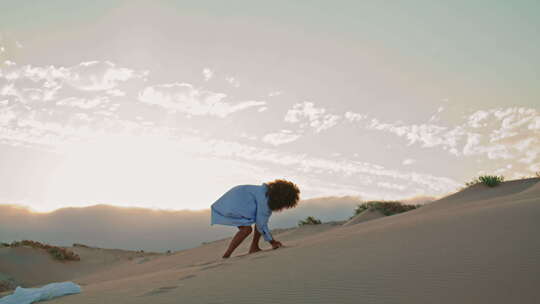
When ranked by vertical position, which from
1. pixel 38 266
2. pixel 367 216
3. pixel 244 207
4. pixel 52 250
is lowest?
pixel 38 266

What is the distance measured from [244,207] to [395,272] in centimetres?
378

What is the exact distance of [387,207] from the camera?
17031 mm

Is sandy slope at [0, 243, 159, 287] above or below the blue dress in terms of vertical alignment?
below

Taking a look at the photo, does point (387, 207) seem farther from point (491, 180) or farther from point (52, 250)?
point (52, 250)

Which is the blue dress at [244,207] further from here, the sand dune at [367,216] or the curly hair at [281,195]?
the sand dune at [367,216]

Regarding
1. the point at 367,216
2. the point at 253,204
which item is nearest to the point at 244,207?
the point at 253,204

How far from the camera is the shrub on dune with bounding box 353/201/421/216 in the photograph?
1679 centimetres

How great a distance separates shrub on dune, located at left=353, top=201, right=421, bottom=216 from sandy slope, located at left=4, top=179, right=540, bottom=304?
10.7m

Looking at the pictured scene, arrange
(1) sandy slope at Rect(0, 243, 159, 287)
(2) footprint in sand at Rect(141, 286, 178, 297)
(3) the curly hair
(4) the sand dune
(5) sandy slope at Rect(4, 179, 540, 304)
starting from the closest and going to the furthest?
(5) sandy slope at Rect(4, 179, 540, 304) → (2) footprint in sand at Rect(141, 286, 178, 297) → (3) the curly hair → (1) sandy slope at Rect(0, 243, 159, 287) → (4) the sand dune

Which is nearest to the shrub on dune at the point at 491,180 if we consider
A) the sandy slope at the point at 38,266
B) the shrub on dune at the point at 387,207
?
the shrub on dune at the point at 387,207

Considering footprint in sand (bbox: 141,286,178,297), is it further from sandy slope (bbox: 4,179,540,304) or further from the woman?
the woman

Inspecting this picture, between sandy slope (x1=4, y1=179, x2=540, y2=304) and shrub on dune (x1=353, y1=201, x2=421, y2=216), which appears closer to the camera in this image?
sandy slope (x1=4, y1=179, x2=540, y2=304)

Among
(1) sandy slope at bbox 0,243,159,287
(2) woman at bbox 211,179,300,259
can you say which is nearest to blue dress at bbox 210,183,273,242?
(2) woman at bbox 211,179,300,259

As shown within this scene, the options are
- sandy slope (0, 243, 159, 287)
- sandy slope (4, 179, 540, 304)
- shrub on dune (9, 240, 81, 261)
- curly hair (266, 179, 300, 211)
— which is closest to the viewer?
sandy slope (4, 179, 540, 304)
